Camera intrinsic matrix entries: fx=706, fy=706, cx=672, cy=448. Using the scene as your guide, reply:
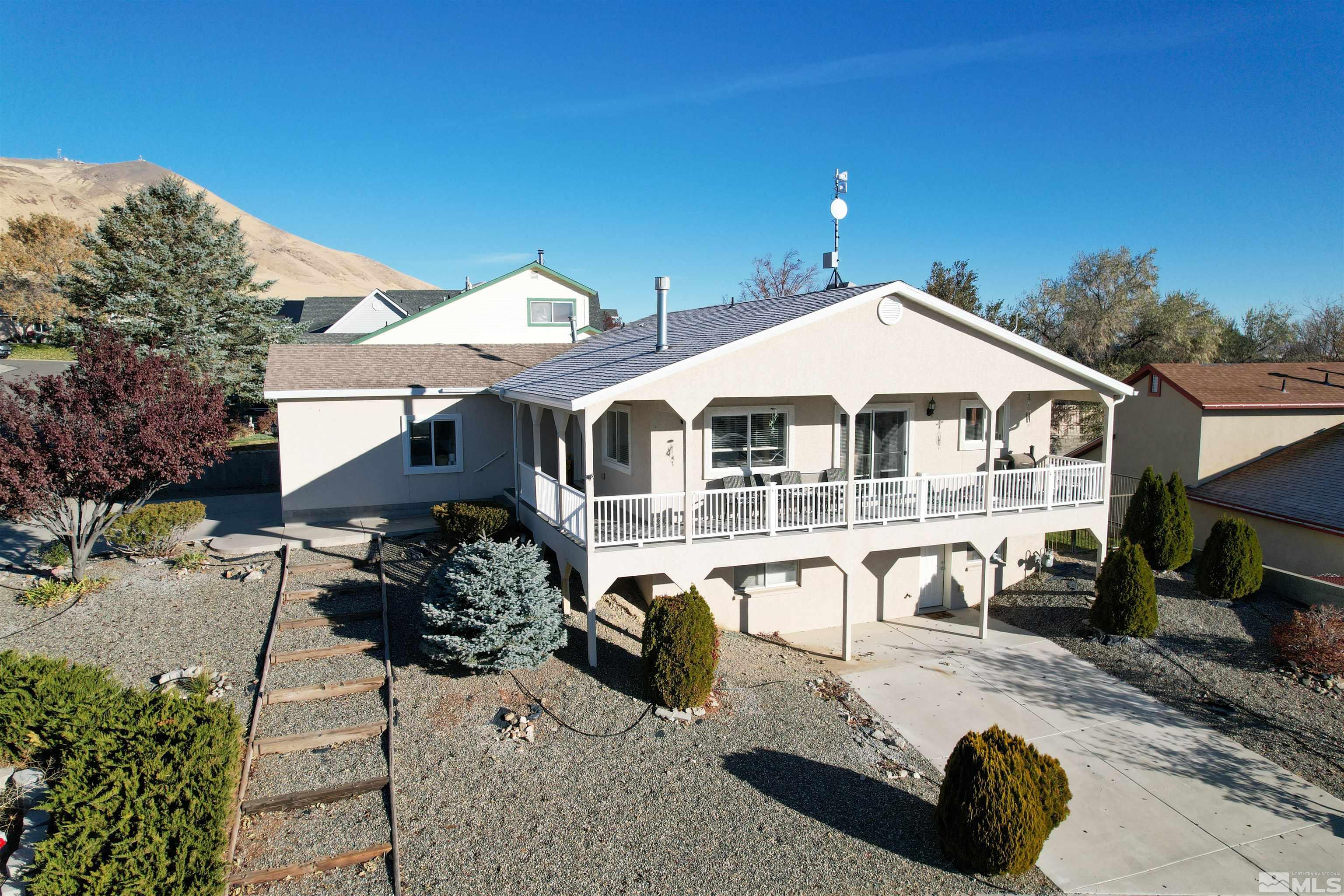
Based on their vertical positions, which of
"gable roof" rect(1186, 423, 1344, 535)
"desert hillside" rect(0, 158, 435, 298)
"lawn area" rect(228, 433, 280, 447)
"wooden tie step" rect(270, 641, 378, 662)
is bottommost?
"wooden tie step" rect(270, 641, 378, 662)

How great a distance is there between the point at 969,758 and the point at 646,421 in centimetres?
763

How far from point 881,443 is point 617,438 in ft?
18.4

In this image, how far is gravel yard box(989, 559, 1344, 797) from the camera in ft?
34.4

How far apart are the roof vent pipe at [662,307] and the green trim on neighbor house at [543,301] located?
624 inches

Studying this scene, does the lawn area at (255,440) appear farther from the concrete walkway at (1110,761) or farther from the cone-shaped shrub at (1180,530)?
the cone-shaped shrub at (1180,530)

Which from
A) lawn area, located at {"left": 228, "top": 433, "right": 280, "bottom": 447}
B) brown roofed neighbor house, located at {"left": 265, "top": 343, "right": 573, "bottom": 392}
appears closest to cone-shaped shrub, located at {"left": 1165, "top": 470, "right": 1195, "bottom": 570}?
brown roofed neighbor house, located at {"left": 265, "top": 343, "right": 573, "bottom": 392}

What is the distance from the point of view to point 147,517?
44.8 feet

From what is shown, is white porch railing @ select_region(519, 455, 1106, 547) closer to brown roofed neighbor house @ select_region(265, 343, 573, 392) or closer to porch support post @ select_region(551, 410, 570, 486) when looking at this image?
porch support post @ select_region(551, 410, 570, 486)

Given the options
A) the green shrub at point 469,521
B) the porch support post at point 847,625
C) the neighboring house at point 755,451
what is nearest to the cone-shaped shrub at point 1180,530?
the neighboring house at point 755,451

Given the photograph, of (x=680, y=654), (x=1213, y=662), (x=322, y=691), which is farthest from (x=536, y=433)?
(x=1213, y=662)

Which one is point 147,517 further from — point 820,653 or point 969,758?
point 969,758

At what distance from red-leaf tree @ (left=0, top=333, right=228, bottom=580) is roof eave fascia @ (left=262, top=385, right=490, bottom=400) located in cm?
179

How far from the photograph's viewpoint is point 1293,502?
1766 cm

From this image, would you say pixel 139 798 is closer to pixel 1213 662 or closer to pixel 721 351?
pixel 721 351
